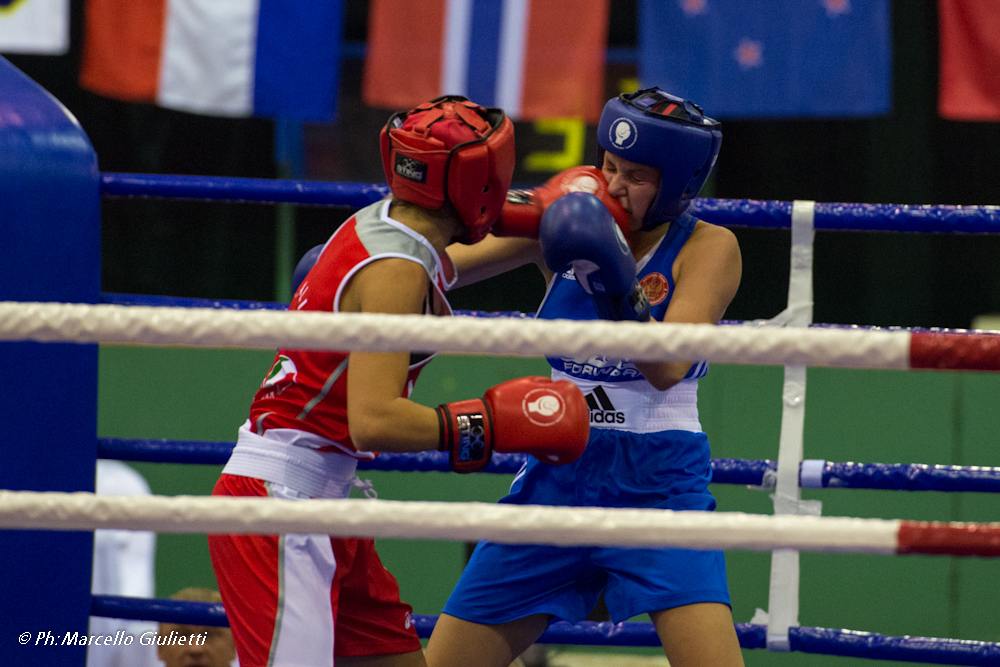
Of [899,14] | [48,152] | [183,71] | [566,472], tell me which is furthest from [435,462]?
[899,14]

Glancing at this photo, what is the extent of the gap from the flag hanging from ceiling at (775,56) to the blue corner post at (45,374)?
2.62 metres

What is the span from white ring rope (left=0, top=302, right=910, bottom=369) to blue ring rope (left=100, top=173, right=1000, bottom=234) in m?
0.97

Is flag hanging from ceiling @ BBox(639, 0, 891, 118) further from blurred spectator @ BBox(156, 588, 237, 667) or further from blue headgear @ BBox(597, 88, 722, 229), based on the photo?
blurred spectator @ BBox(156, 588, 237, 667)

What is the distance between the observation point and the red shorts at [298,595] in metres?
1.50

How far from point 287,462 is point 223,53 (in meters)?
3.12

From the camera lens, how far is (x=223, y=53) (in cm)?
427

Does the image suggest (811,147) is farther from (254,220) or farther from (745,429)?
(254,220)

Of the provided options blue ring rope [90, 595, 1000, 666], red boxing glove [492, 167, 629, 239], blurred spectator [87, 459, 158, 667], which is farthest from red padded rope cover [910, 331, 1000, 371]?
blurred spectator [87, 459, 158, 667]

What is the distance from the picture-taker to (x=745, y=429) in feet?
14.6

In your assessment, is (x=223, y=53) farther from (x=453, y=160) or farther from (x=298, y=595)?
(x=298, y=595)

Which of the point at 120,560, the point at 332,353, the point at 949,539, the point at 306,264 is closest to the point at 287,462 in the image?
the point at 332,353

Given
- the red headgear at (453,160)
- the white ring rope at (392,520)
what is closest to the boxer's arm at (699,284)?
the red headgear at (453,160)

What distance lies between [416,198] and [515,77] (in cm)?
283

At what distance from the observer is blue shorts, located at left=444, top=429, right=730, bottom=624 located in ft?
5.63
